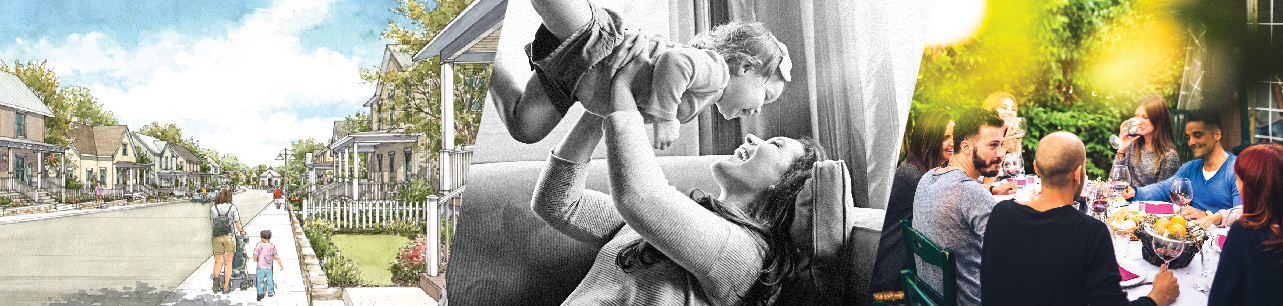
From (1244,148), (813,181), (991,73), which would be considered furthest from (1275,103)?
(813,181)

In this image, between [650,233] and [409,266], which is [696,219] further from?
[409,266]

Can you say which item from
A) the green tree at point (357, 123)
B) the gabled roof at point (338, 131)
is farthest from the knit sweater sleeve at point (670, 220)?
the gabled roof at point (338, 131)

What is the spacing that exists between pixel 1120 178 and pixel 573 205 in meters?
0.92

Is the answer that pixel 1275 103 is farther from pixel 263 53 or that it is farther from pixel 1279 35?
pixel 263 53

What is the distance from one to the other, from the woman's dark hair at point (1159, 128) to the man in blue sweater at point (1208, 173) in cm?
2

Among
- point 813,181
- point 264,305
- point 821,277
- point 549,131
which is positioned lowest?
point 264,305

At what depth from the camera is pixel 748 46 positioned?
4.69 feet

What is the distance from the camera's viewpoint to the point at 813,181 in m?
1.38

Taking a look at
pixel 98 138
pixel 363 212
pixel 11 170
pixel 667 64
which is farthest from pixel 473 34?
pixel 11 170

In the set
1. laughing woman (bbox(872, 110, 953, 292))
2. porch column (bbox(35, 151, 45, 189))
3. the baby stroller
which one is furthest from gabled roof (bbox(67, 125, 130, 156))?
laughing woman (bbox(872, 110, 953, 292))

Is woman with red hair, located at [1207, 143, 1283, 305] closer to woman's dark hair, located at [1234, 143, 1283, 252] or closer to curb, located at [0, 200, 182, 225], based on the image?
woman's dark hair, located at [1234, 143, 1283, 252]

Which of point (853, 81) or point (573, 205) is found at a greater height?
point (853, 81)

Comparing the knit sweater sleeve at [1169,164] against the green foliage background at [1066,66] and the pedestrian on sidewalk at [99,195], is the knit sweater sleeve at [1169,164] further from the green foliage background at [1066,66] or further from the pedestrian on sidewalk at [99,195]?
the pedestrian on sidewalk at [99,195]

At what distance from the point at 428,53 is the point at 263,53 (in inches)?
57.4
